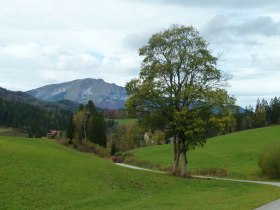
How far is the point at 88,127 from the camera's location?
407 feet

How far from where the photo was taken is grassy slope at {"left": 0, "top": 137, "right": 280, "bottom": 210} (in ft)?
82.8

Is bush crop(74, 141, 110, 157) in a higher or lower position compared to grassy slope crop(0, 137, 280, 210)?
higher

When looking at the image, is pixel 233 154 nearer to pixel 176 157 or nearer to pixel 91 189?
pixel 176 157

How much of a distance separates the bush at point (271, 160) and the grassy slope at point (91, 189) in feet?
44.4

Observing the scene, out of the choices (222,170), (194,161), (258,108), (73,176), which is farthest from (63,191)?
(258,108)

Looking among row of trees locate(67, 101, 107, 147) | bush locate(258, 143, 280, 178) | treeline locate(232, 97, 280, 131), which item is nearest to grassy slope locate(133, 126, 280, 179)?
bush locate(258, 143, 280, 178)

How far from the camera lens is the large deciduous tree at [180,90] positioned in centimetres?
4806

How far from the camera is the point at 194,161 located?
3285 inches

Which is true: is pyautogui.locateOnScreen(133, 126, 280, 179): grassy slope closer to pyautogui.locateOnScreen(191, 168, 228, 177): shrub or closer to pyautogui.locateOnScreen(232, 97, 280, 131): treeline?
pyautogui.locateOnScreen(191, 168, 228, 177): shrub

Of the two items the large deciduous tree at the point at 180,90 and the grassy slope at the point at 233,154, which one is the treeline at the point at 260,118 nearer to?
the grassy slope at the point at 233,154

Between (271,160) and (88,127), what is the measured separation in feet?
248

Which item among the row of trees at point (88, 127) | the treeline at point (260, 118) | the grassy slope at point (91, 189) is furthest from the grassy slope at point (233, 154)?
the treeline at point (260, 118)

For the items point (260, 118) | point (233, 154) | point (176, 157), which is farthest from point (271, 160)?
point (260, 118)

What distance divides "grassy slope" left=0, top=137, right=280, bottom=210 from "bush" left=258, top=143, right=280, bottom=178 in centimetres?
1353
